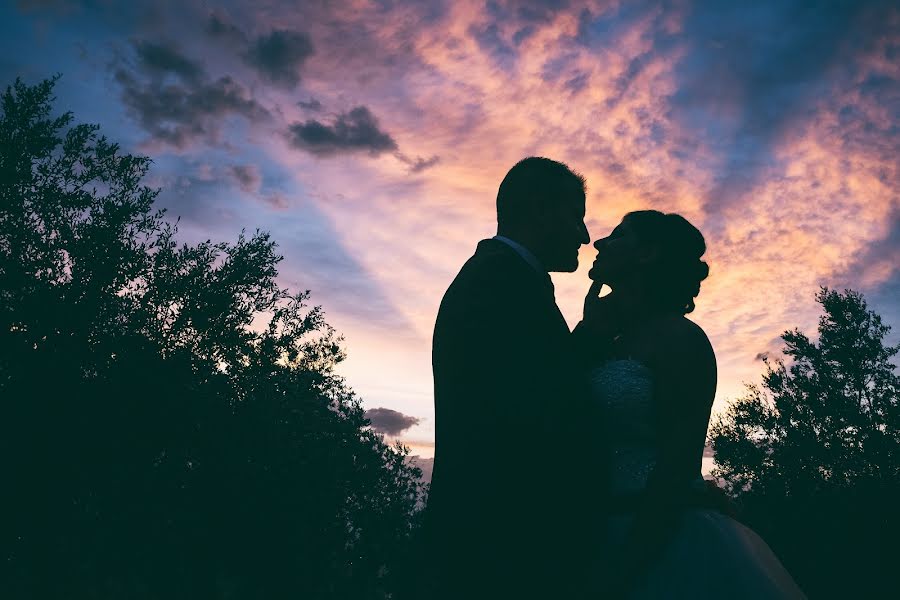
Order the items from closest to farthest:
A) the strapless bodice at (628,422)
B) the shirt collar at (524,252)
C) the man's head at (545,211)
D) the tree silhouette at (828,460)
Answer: the strapless bodice at (628,422)
the shirt collar at (524,252)
the man's head at (545,211)
the tree silhouette at (828,460)

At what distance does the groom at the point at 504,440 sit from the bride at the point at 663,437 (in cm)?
37

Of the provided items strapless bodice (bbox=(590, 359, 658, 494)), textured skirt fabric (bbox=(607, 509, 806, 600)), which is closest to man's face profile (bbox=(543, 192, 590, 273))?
strapless bodice (bbox=(590, 359, 658, 494))

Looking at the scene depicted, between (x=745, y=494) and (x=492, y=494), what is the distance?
121 ft

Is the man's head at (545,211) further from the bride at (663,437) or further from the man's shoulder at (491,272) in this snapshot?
the man's shoulder at (491,272)

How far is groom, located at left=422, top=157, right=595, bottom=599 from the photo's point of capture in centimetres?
312

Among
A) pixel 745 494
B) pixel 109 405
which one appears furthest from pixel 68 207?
pixel 745 494

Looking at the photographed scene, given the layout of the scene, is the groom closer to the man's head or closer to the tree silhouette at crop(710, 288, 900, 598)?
the man's head

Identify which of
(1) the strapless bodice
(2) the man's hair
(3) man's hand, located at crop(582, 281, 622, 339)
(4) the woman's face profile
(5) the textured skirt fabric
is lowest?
(5) the textured skirt fabric

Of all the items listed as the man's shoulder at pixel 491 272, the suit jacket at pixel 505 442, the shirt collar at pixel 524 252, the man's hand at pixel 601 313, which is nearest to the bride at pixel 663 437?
the man's hand at pixel 601 313

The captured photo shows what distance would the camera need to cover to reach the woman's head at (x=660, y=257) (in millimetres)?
4387

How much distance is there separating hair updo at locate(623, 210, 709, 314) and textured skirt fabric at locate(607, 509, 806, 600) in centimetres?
166

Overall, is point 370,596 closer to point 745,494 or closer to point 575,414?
point 745,494

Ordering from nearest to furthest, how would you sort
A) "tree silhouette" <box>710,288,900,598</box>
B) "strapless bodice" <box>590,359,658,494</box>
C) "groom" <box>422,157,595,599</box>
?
"groom" <box>422,157,595,599</box>, "strapless bodice" <box>590,359,658,494</box>, "tree silhouette" <box>710,288,900,598</box>

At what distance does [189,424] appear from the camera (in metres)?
19.7
